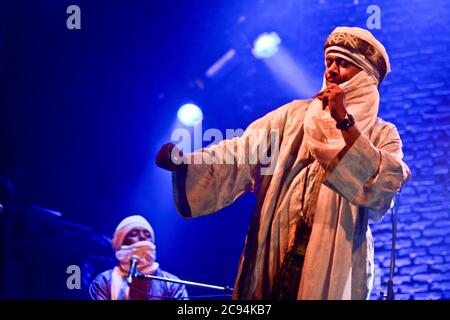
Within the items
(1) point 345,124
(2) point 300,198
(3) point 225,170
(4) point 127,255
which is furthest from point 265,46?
(1) point 345,124

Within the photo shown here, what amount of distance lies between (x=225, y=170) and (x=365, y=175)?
26.2 inches

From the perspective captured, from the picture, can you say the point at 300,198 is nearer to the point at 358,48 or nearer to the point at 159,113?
the point at 358,48

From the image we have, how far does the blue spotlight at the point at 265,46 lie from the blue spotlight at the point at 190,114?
2.68ft

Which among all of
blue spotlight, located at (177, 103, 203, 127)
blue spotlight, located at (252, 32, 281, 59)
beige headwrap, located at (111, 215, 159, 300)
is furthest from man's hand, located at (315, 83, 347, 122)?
blue spotlight, located at (252, 32, 281, 59)

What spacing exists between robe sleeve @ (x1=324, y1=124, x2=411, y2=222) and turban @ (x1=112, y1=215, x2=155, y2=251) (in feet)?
11.7

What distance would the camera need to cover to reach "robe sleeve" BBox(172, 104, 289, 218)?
3099 mm

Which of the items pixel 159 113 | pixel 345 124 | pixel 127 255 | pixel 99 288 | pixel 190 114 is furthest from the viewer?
pixel 159 113

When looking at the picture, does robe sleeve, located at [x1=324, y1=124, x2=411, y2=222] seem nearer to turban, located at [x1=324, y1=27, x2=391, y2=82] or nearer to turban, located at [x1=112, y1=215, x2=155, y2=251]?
turban, located at [x1=324, y1=27, x2=391, y2=82]

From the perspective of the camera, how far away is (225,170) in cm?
317

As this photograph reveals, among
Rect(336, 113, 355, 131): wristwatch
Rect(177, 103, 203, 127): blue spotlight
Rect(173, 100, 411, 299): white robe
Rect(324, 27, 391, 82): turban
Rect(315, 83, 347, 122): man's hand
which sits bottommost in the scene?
Rect(173, 100, 411, 299): white robe

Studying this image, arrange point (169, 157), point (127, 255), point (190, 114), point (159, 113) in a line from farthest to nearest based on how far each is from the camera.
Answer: point (159, 113) < point (190, 114) < point (127, 255) < point (169, 157)

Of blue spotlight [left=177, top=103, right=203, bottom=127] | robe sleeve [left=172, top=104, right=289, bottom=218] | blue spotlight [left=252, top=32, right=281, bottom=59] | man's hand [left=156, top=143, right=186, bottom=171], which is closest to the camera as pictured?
man's hand [left=156, top=143, right=186, bottom=171]

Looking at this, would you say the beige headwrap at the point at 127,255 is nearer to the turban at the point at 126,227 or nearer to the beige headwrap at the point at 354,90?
the turban at the point at 126,227
